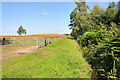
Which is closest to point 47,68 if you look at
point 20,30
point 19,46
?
point 19,46

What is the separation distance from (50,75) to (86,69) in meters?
2.46

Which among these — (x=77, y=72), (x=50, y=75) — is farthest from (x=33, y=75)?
(x=77, y=72)

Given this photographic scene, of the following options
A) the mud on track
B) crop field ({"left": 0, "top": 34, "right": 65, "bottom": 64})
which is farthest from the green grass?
crop field ({"left": 0, "top": 34, "right": 65, "bottom": 64})

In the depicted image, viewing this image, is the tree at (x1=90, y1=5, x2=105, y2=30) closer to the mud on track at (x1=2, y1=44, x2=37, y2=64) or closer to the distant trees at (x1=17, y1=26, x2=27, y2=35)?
the mud on track at (x1=2, y1=44, x2=37, y2=64)

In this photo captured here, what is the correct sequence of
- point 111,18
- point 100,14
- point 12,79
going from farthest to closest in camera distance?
1. point 100,14
2. point 111,18
3. point 12,79

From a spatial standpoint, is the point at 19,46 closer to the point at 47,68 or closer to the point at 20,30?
the point at 47,68

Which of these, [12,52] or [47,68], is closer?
[47,68]

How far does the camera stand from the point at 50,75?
5.72 metres

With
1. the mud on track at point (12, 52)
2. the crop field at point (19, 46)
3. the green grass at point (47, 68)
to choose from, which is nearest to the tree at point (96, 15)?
the crop field at point (19, 46)

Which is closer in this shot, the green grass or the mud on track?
the green grass

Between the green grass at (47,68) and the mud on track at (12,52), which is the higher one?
the green grass at (47,68)

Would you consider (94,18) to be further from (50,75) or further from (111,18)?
(50,75)

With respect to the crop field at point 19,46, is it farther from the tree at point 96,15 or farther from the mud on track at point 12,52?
the tree at point 96,15

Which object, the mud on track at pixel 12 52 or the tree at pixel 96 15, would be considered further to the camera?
Result: the tree at pixel 96 15
